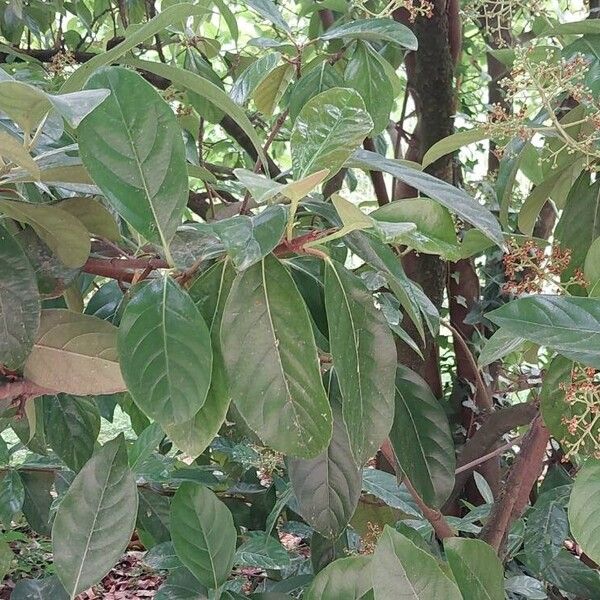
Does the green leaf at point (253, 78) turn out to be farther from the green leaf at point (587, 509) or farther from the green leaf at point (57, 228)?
the green leaf at point (587, 509)

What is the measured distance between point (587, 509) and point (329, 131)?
0.96ft

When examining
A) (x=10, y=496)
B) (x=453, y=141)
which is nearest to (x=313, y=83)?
(x=453, y=141)

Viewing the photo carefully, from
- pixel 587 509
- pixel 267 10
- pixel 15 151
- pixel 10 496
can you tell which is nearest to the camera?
pixel 15 151

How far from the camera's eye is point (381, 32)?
657mm

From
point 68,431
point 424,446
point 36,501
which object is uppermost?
point 424,446

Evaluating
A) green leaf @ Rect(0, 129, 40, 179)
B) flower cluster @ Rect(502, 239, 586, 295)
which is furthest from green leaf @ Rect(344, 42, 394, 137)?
green leaf @ Rect(0, 129, 40, 179)

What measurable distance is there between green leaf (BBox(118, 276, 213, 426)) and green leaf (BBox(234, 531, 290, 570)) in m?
0.41

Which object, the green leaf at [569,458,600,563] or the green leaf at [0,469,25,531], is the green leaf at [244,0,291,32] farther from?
the green leaf at [0,469,25,531]

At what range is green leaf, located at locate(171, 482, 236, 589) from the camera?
59 cm

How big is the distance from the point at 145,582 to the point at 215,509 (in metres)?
1.60

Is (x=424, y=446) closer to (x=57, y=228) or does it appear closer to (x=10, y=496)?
(x=57, y=228)

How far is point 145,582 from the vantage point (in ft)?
6.63

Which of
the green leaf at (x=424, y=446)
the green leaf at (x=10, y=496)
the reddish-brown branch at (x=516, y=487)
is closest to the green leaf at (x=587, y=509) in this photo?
the green leaf at (x=424, y=446)

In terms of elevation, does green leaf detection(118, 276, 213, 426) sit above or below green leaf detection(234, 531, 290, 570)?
above
